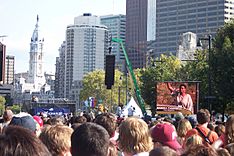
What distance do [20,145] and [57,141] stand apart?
112 inches

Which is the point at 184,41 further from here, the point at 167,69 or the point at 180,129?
the point at 180,129

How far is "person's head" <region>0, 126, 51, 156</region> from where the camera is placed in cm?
304

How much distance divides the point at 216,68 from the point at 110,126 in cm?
4136

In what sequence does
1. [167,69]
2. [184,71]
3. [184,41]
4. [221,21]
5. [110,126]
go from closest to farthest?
[110,126] < [184,71] < [167,69] < [184,41] < [221,21]

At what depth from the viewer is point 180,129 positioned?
9.62 meters

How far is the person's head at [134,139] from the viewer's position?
6.07m

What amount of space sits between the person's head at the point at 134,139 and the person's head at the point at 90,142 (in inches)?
47.5

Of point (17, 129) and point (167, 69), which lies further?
point (167, 69)

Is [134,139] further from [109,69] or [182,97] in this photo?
[109,69]

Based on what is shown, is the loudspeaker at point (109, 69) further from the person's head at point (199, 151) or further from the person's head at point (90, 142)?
the person's head at point (199, 151)

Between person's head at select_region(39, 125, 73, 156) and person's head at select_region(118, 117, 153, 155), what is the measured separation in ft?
1.81

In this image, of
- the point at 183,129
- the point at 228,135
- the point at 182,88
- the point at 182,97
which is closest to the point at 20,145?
the point at 228,135

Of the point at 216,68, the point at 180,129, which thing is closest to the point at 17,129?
the point at 180,129

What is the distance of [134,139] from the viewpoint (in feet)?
20.0
